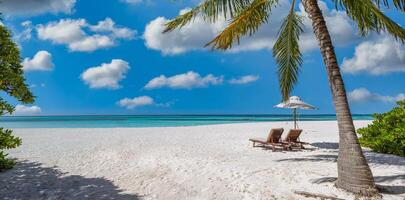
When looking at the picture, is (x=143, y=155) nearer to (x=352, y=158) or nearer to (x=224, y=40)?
(x=224, y=40)

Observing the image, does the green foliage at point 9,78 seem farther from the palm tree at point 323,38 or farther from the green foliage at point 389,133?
the green foliage at point 389,133

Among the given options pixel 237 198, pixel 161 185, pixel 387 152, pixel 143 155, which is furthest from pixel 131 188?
pixel 387 152

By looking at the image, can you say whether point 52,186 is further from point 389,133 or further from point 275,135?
point 389,133

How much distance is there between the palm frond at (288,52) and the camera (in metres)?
10.3

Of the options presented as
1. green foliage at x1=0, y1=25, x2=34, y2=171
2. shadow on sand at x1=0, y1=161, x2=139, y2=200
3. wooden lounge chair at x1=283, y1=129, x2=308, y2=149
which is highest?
green foliage at x1=0, y1=25, x2=34, y2=171

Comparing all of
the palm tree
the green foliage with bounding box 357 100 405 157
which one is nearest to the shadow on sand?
the palm tree

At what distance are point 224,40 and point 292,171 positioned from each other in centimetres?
394

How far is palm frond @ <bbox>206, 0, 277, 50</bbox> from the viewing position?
367 inches

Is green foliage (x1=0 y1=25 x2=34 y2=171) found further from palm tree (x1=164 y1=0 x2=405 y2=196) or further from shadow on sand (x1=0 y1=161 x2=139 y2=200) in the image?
palm tree (x1=164 y1=0 x2=405 y2=196)

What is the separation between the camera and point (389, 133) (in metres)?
12.3

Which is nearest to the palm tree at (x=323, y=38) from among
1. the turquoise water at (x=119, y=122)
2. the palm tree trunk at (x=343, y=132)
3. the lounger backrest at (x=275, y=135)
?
the palm tree trunk at (x=343, y=132)

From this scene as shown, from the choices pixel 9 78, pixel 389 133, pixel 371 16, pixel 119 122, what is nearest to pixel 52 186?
pixel 9 78

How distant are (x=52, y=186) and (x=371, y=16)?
895cm

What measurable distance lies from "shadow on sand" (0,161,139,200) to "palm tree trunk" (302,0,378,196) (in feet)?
14.8
